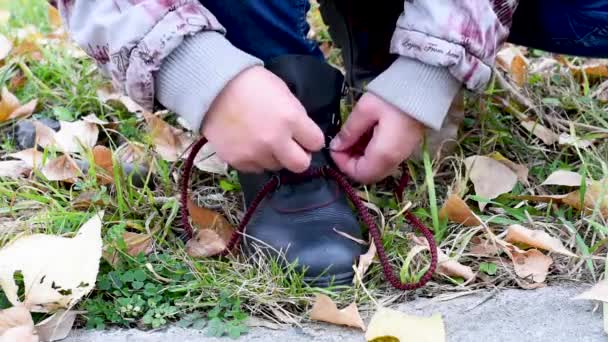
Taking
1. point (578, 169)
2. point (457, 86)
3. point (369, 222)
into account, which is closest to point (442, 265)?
point (369, 222)

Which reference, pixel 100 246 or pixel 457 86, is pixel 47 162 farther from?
pixel 457 86

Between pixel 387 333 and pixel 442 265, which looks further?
pixel 442 265

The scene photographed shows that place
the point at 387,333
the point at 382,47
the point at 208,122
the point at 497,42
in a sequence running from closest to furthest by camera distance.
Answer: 1. the point at 387,333
2. the point at 208,122
3. the point at 497,42
4. the point at 382,47

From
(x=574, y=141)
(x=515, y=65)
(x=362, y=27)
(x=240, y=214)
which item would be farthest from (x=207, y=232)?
(x=515, y=65)

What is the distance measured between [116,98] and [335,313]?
69cm

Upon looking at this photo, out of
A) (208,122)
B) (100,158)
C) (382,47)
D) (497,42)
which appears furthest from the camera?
(382,47)

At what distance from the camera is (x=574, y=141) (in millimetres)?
1188

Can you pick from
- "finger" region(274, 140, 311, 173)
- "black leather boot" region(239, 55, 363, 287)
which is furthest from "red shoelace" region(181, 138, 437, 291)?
"finger" region(274, 140, 311, 173)

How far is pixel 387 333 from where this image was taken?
2.69 ft

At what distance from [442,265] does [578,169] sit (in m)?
0.34

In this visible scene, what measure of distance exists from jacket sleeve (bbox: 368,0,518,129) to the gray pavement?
220mm

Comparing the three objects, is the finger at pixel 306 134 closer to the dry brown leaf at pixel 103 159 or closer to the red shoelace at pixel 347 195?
the red shoelace at pixel 347 195

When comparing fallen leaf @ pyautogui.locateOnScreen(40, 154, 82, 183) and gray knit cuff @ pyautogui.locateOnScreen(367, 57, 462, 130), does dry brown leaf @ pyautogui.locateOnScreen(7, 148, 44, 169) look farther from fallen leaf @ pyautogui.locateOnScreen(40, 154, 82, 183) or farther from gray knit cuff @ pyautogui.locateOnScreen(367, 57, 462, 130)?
gray knit cuff @ pyautogui.locateOnScreen(367, 57, 462, 130)

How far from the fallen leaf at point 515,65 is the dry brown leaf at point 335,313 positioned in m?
0.68
